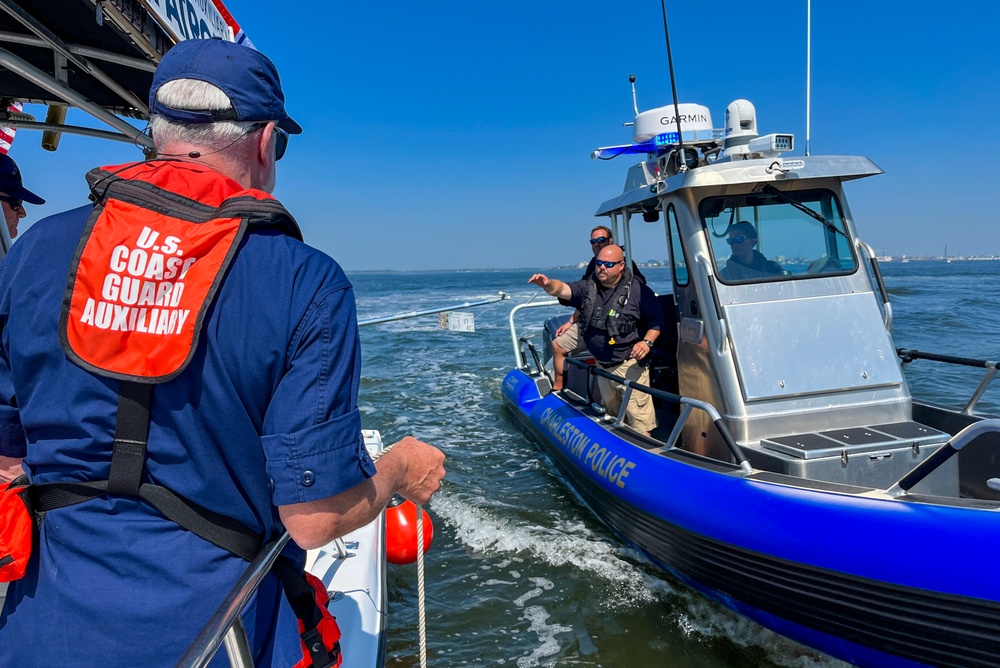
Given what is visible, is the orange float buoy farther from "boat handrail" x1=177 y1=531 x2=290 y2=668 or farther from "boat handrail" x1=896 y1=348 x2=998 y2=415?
"boat handrail" x1=896 y1=348 x2=998 y2=415

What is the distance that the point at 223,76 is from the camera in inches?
51.3

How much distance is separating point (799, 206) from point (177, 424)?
17.4 feet

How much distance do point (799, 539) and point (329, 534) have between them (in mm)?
3298

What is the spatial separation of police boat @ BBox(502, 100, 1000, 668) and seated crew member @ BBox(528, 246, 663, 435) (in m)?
0.28

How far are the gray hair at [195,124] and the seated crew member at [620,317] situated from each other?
4.91 metres

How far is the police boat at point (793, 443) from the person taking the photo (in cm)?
345

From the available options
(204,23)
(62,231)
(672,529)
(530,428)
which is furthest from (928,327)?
(62,231)

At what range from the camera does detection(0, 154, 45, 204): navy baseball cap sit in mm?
2912

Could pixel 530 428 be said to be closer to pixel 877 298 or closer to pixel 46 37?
pixel 877 298

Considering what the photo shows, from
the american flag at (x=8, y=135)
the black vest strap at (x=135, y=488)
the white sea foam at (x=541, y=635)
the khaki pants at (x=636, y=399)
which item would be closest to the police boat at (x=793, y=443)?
the khaki pants at (x=636, y=399)

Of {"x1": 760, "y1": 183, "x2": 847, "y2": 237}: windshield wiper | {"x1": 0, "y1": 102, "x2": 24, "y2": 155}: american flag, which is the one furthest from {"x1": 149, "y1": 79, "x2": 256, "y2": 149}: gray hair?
{"x1": 760, "y1": 183, "x2": 847, "y2": 237}: windshield wiper

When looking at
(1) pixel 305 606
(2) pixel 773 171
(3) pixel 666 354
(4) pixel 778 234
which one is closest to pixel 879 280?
(4) pixel 778 234

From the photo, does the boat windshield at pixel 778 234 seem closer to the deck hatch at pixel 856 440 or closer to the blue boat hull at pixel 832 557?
the deck hatch at pixel 856 440

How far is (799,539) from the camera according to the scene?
3.81 meters
